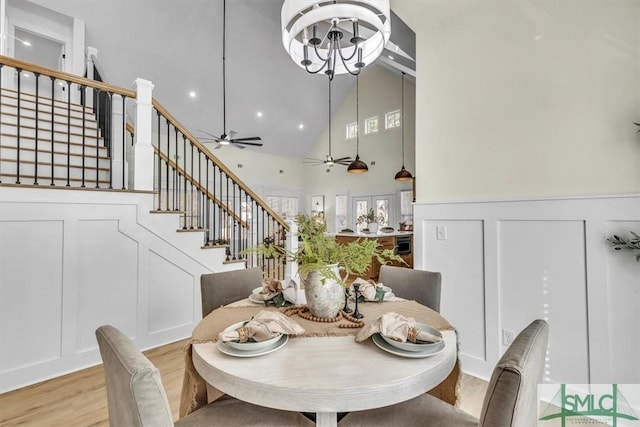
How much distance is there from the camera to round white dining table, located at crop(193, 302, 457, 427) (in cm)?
85

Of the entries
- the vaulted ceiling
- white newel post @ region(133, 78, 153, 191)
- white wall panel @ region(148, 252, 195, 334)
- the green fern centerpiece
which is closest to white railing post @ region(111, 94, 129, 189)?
white newel post @ region(133, 78, 153, 191)

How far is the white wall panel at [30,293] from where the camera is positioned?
2.16m

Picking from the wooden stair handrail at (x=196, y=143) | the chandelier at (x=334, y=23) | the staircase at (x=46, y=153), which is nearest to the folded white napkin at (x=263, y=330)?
the chandelier at (x=334, y=23)

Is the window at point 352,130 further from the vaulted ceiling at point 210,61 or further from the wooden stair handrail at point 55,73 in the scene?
the wooden stair handrail at point 55,73

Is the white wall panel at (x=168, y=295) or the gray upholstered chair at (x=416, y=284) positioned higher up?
the gray upholstered chair at (x=416, y=284)

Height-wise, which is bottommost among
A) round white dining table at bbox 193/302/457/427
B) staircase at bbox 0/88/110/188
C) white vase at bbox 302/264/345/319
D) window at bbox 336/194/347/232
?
round white dining table at bbox 193/302/457/427

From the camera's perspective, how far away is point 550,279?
6.52 feet

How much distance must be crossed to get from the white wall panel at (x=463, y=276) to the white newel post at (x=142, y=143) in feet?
8.64

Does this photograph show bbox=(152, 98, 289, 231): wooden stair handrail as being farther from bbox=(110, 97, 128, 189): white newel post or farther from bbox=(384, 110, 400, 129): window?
bbox=(384, 110, 400, 129): window

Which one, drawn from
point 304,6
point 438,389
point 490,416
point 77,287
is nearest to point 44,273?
A: point 77,287

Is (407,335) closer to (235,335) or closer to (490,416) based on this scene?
(490,416)

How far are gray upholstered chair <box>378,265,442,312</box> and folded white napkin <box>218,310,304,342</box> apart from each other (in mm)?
975

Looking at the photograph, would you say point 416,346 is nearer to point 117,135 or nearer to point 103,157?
point 117,135

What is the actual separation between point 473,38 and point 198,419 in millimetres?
2913
